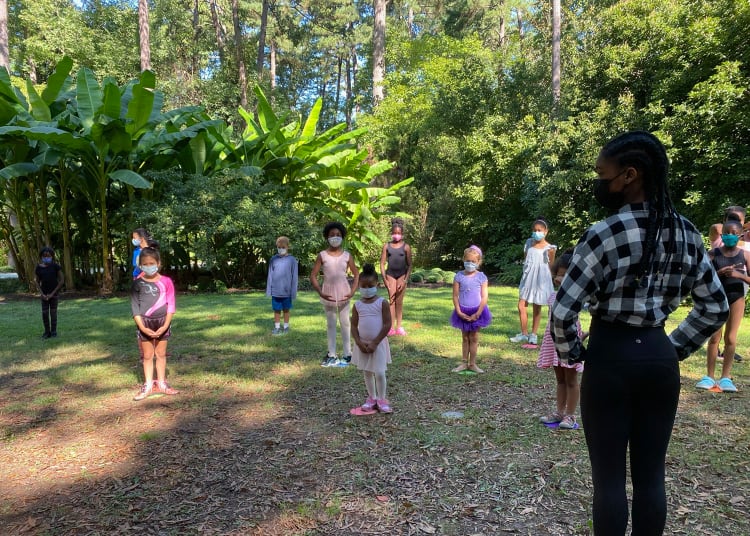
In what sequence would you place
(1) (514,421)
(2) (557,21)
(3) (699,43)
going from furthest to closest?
1. (2) (557,21)
2. (3) (699,43)
3. (1) (514,421)

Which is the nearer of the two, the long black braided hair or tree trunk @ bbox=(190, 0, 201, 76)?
the long black braided hair

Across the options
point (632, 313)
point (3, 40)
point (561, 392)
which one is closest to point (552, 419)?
point (561, 392)

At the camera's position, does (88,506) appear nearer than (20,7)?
Yes

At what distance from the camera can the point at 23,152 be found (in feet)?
39.3

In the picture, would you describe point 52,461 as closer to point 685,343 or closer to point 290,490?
point 290,490

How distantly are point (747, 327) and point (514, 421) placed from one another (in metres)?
6.83

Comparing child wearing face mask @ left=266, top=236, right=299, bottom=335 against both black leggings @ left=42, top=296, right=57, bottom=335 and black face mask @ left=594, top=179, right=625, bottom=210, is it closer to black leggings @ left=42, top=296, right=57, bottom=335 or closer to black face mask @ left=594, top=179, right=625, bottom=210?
black leggings @ left=42, top=296, right=57, bottom=335

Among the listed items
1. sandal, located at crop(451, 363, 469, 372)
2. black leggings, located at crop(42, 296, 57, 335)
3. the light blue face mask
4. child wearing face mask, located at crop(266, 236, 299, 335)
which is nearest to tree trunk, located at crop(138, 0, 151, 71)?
black leggings, located at crop(42, 296, 57, 335)

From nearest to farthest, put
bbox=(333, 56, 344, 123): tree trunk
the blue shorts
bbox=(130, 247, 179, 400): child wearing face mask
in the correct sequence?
bbox=(130, 247, 179, 400): child wearing face mask → the blue shorts → bbox=(333, 56, 344, 123): tree trunk

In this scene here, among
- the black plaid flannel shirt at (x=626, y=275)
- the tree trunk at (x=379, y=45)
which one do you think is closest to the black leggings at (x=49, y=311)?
the black plaid flannel shirt at (x=626, y=275)

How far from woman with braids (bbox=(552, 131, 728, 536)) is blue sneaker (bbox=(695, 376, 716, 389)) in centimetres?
383

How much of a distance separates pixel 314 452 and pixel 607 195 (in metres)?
2.90

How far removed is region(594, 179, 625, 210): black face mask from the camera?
1.98 meters

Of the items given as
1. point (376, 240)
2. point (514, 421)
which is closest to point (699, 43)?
point (376, 240)
